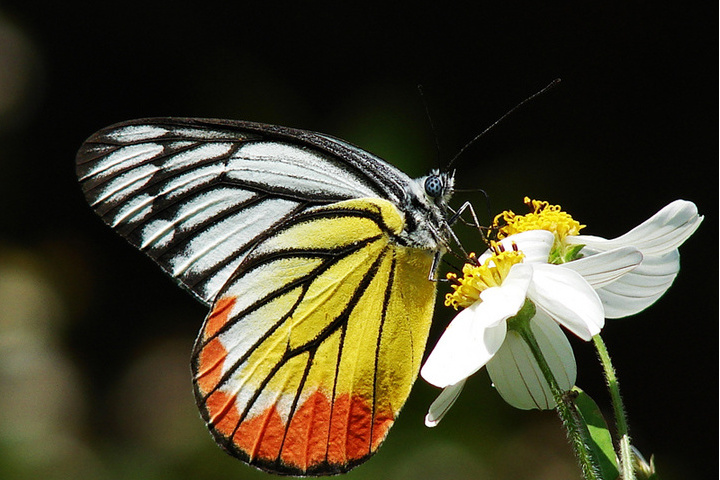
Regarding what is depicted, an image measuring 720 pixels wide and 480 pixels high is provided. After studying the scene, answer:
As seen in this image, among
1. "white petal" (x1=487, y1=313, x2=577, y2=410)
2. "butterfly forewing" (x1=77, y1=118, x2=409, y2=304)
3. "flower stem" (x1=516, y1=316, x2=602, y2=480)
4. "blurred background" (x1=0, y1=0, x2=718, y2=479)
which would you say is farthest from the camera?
"blurred background" (x1=0, y1=0, x2=718, y2=479)

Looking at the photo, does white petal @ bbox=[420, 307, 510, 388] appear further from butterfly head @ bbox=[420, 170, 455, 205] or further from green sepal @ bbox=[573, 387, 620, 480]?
butterfly head @ bbox=[420, 170, 455, 205]

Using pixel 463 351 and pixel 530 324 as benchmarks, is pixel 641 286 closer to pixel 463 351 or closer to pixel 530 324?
pixel 530 324

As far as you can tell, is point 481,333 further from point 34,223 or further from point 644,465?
point 34,223

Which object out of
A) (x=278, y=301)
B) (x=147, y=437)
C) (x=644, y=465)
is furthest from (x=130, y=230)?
(x=147, y=437)

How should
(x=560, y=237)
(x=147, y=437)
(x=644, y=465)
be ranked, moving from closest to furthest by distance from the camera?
1. (x=644, y=465)
2. (x=560, y=237)
3. (x=147, y=437)

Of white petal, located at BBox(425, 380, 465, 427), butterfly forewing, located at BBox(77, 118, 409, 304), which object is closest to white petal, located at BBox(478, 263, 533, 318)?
Answer: white petal, located at BBox(425, 380, 465, 427)

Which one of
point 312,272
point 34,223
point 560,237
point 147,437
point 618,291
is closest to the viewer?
point 618,291

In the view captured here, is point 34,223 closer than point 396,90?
No
